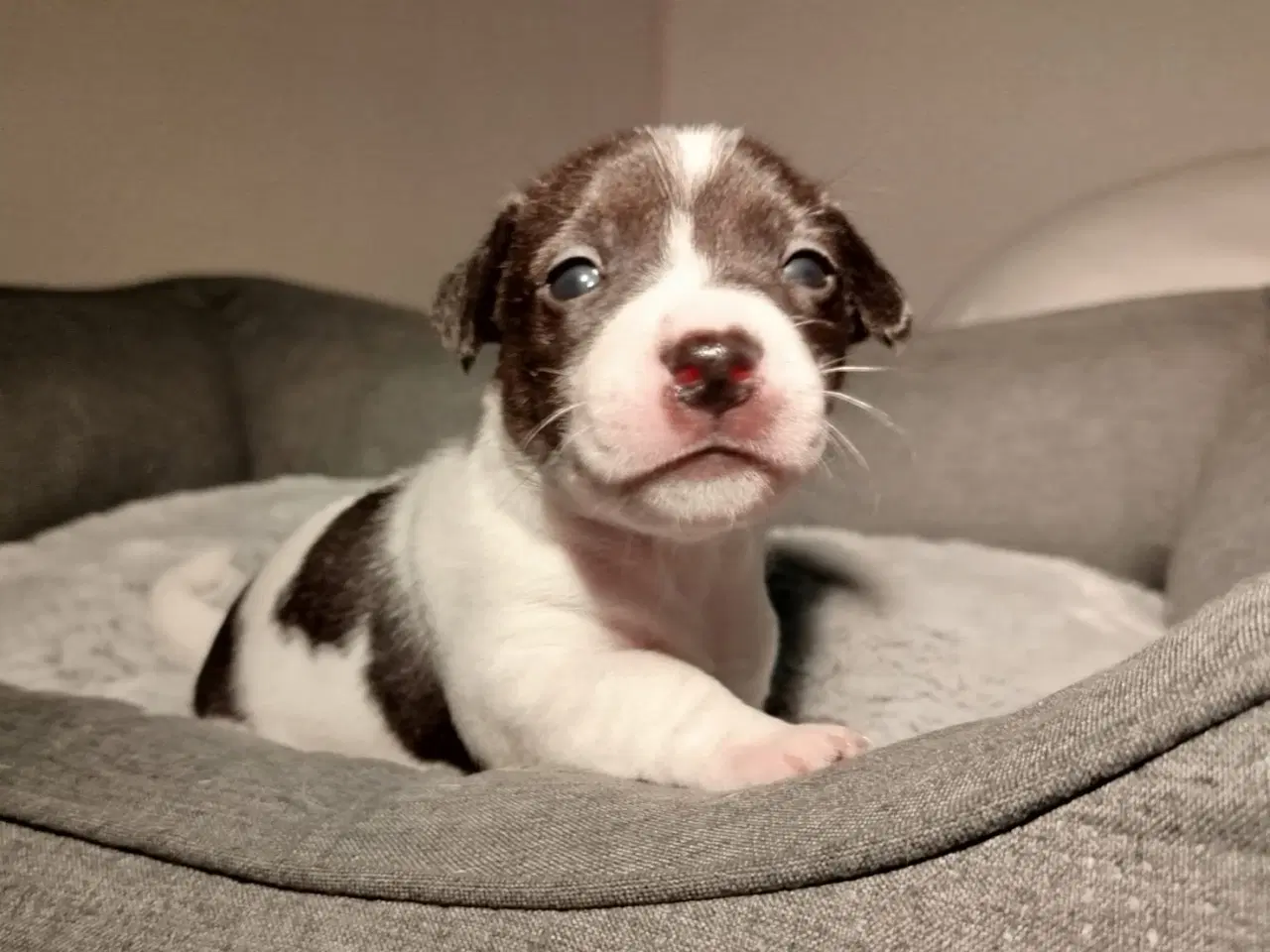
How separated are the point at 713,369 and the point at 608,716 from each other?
47 cm

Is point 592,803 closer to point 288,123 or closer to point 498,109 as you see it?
point 288,123

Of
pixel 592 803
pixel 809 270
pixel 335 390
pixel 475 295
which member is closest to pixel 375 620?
pixel 475 295

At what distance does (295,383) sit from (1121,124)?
110 inches

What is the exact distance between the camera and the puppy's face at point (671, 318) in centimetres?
132

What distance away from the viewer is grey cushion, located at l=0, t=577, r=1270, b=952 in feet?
2.89

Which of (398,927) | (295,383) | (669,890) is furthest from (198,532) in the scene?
(669,890)

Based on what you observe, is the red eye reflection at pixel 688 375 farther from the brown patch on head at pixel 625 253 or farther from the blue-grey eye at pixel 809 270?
the blue-grey eye at pixel 809 270

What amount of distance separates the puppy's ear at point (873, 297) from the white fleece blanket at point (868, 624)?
26.9 inches

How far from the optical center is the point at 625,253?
1.56 metres

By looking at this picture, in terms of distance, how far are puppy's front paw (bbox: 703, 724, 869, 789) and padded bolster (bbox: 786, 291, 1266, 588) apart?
59.1 inches

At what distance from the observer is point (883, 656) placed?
2182mm

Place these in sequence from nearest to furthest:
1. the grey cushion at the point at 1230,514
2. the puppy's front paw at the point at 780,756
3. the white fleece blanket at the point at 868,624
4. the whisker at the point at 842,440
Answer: the puppy's front paw at the point at 780,756, the whisker at the point at 842,440, the grey cushion at the point at 1230,514, the white fleece blanket at the point at 868,624

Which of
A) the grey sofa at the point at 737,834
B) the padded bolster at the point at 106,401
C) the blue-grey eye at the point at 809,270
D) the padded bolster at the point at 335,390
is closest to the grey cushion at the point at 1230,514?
the grey sofa at the point at 737,834

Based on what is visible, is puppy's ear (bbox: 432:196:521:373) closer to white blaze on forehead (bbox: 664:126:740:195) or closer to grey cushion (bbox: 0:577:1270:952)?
white blaze on forehead (bbox: 664:126:740:195)
